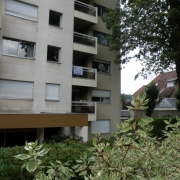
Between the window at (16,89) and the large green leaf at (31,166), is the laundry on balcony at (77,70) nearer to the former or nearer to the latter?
the window at (16,89)

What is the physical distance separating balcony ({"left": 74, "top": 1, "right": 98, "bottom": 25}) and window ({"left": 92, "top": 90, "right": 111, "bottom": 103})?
6.27 m

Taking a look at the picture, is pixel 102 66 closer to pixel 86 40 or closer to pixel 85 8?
pixel 86 40

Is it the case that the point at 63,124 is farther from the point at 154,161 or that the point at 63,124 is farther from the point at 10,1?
the point at 154,161

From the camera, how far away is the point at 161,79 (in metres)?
41.8

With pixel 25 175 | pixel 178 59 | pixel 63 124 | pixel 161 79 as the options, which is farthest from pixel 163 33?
pixel 161 79

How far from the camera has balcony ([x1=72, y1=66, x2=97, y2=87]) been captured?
16.4 m

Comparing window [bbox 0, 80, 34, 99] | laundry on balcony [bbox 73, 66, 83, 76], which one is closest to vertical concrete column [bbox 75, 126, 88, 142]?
window [bbox 0, 80, 34, 99]

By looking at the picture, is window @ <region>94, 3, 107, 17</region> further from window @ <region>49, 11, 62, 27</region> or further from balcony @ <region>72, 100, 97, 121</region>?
balcony @ <region>72, 100, 97, 121</region>

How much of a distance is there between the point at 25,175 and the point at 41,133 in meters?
10.3

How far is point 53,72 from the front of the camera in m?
15.5

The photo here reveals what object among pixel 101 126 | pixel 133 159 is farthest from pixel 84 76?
pixel 133 159

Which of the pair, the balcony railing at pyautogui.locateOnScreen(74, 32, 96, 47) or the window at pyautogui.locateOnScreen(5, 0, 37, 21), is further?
the balcony railing at pyautogui.locateOnScreen(74, 32, 96, 47)

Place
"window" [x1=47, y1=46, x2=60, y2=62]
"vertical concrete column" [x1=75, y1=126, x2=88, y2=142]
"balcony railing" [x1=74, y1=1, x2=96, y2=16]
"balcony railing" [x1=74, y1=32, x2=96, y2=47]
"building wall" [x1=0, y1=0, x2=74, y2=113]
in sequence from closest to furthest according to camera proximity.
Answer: "building wall" [x1=0, y1=0, x2=74, y2=113] < "vertical concrete column" [x1=75, y1=126, x2=88, y2=142] < "window" [x1=47, y1=46, x2=60, y2=62] < "balcony railing" [x1=74, y1=32, x2=96, y2=47] < "balcony railing" [x1=74, y1=1, x2=96, y2=16]

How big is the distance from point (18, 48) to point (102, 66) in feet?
25.8
